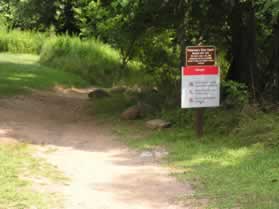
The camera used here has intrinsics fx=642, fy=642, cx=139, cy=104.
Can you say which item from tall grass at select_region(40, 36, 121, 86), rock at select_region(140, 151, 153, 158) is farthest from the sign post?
tall grass at select_region(40, 36, 121, 86)

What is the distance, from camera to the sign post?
10.6 metres

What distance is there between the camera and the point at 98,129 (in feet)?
40.9

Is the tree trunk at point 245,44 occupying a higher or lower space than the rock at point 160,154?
higher

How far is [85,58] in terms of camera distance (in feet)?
83.0

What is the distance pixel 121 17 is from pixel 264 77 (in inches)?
136

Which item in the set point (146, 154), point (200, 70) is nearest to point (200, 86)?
point (200, 70)

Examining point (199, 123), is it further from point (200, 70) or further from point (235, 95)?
point (235, 95)

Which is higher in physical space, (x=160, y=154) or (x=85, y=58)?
(x=85, y=58)

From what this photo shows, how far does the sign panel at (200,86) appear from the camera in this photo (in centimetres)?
1066

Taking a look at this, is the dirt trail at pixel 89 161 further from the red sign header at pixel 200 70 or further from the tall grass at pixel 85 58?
the tall grass at pixel 85 58

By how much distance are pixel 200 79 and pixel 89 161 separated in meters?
2.58

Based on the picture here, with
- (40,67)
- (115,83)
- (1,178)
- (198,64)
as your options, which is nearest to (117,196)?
(1,178)

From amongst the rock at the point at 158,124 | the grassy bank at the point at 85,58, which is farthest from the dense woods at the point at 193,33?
the grassy bank at the point at 85,58

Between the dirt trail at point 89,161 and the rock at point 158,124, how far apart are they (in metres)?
0.87
